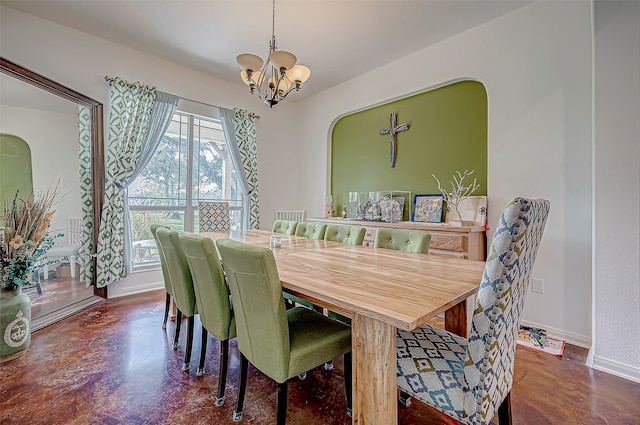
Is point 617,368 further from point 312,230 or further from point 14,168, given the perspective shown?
point 14,168

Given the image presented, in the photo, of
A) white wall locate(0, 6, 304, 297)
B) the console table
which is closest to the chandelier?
white wall locate(0, 6, 304, 297)

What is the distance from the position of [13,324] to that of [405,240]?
2.99m

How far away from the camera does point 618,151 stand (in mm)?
1839

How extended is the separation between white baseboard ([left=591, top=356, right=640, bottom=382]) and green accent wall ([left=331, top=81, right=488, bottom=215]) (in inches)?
63.4

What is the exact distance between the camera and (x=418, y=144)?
11.3ft

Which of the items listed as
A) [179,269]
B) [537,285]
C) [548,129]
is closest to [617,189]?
[548,129]

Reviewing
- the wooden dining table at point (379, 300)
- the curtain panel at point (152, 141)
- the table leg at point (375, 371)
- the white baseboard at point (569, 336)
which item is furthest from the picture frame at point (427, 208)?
the curtain panel at point (152, 141)

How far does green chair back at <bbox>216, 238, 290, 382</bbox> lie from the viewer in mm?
1114

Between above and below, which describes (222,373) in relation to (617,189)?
below

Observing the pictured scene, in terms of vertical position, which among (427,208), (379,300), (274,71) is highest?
(274,71)

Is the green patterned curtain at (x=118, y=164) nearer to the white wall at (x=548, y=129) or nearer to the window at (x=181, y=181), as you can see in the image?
the window at (x=181, y=181)

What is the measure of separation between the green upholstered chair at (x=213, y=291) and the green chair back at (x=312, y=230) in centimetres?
144

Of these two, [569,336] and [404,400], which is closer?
[404,400]

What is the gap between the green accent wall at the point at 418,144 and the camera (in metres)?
2.98
